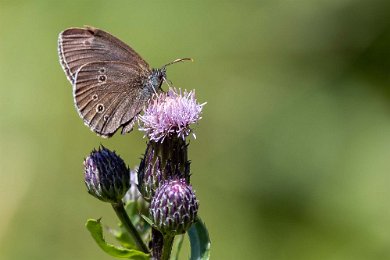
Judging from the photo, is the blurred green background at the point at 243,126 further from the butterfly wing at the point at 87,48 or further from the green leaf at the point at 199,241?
the butterfly wing at the point at 87,48

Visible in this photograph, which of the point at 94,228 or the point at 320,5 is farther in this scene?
the point at 320,5

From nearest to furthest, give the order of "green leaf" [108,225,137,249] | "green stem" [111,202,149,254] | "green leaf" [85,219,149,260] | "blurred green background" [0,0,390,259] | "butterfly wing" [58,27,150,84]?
"green leaf" [85,219,149,260], "green stem" [111,202,149,254], "green leaf" [108,225,137,249], "butterfly wing" [58,27,150,84], "blurred green background" [0,0,390,259]

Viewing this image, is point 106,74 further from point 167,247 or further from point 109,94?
point 167,247

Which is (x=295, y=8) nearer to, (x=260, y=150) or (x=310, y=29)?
(x=310, y=29)

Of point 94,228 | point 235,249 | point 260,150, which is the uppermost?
point 260,150

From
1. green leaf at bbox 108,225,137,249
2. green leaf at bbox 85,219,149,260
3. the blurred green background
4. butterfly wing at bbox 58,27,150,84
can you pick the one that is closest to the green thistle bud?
green leaf at bbox 108,225,137,249

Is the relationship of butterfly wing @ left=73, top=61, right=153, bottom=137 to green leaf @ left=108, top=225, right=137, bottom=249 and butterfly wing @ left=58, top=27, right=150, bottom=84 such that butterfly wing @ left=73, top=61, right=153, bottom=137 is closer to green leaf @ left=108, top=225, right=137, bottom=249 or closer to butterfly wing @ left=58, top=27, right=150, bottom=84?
butterfly wing @ left=58, top=27, right=150, bottom=84

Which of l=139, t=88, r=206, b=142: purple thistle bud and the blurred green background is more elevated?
the blurred green background

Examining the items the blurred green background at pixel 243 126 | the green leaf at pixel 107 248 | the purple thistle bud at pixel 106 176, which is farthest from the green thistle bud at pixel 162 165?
the blurred green background at pixel 243 126

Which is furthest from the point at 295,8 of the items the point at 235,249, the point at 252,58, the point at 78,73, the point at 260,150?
the point at 78,73
